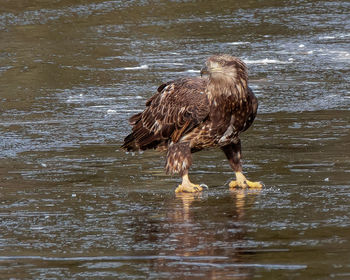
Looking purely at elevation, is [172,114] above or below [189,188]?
above

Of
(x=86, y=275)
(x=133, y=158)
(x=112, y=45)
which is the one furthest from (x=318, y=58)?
(x=86, y=275)

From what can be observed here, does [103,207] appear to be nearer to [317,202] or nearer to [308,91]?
[317,202]

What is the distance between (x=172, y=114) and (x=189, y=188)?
682 mm

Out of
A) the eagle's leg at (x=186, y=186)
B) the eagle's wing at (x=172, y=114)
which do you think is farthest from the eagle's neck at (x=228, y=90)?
the eagle's leg at (x=186, y=186)

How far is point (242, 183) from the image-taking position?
27.5 ft

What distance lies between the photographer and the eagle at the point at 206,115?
8.13 m

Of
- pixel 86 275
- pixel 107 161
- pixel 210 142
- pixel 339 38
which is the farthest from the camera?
pixel 339 38

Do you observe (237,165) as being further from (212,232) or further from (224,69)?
(212,232)

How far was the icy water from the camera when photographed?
607 centimetres

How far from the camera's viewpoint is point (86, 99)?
13242 millimetres

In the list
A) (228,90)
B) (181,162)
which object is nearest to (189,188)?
(181,162)

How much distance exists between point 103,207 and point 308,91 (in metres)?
5.80

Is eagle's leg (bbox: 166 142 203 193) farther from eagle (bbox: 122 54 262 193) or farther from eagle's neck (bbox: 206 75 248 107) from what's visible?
eagle's neck (bbox: 206 75 248 107)

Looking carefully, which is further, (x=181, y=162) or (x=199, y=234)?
(x=181, y=162)
